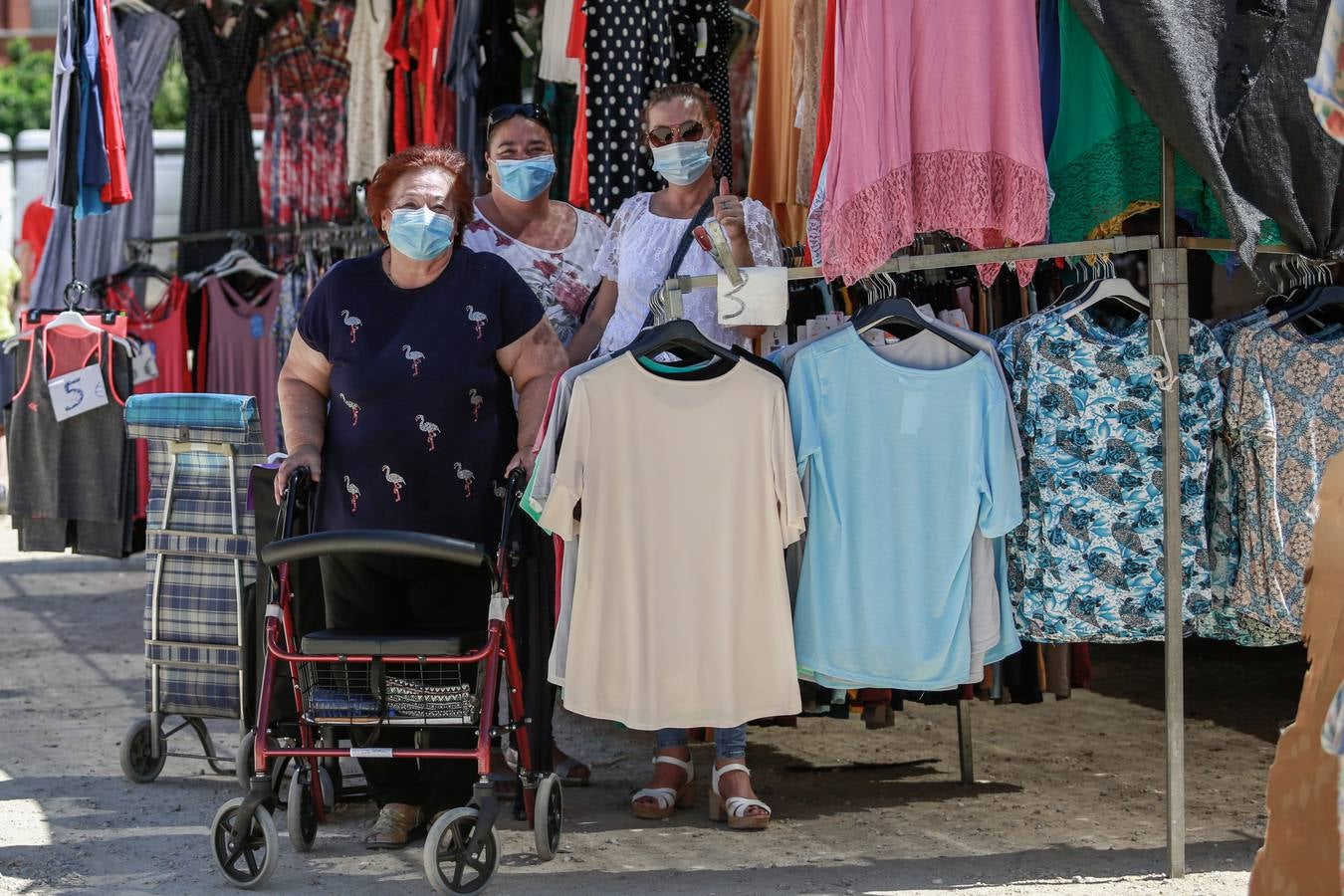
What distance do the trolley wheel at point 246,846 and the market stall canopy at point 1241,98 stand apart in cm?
296

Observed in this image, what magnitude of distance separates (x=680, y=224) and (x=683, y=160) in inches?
7.7

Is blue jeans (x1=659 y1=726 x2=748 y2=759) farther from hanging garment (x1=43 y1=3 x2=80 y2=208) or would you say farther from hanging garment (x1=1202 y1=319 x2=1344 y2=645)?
hanging garment (x1=43 y1=3 x2=80 y2=208)

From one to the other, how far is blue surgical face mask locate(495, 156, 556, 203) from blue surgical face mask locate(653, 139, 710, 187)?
0.55m

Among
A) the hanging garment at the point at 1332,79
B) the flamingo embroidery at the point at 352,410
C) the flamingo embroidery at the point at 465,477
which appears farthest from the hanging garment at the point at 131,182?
the hanging garment at the point at 1332,79

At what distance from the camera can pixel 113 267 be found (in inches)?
333

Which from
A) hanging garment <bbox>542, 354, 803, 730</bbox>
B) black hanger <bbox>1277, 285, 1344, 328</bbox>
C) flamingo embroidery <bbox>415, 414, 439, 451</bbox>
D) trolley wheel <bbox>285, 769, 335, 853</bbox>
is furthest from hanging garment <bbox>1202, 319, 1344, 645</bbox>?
trolley wheel <bbox>285, 769, 335, 853</bbox>

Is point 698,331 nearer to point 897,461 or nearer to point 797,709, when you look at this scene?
point 897,461

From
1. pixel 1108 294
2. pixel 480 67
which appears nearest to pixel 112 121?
pixel 480 67

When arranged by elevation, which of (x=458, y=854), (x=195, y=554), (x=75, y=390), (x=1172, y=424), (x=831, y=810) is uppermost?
(x=75, y=390)

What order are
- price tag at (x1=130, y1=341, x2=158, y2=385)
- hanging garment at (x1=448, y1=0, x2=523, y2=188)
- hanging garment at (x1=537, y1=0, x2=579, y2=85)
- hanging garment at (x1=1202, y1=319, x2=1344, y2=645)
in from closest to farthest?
hanging garment at (x1=1202, y1=319, x2=1344, y2=645), hanging garment at (x1=537, y1=0, x2=579, y2=85), price tag at (x1=130, y1=341, x2=158, y2=385), hanging garment at (x1=448, y1=0, x2=523, y2=188)

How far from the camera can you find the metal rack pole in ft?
13.9

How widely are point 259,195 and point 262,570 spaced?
12.8 feet

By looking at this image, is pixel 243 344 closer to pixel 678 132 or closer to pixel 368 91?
pixel 368 91

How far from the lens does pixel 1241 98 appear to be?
13.9 ft
